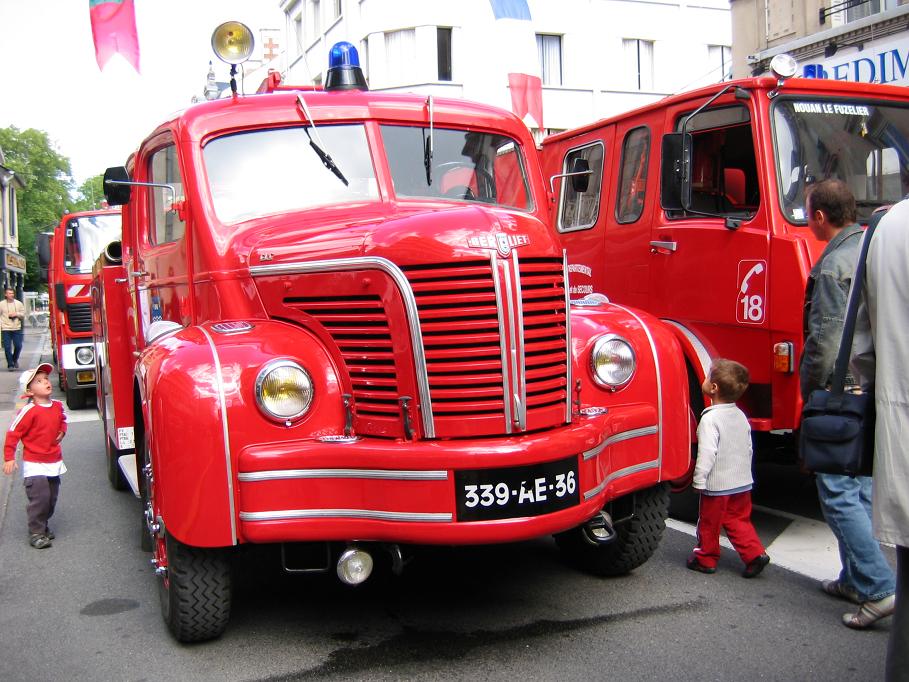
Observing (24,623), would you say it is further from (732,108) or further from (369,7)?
(369,7)

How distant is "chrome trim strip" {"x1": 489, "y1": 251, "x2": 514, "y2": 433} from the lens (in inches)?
148

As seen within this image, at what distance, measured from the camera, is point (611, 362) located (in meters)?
4.40

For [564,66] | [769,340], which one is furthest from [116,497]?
[564,66]

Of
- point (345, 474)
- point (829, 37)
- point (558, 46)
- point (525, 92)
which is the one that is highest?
point (558, 46)

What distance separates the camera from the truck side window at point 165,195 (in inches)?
202

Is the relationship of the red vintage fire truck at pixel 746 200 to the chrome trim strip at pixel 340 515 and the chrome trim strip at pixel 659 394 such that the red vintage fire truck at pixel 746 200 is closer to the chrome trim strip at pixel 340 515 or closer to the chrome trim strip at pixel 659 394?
the chrome trim strip at pixel 659 394

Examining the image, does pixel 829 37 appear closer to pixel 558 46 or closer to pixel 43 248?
pixel 43 248

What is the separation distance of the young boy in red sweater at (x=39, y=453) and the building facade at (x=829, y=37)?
7.91m

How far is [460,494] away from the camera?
362cm

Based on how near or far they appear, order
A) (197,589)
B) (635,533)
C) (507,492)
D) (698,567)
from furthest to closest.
A: (698,567) < (635,533) < (197,589) < (507,492)

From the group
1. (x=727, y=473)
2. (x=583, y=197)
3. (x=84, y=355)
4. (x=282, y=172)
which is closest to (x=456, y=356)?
(x=282, y=172)

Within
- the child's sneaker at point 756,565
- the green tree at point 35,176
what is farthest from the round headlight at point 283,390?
the green tree at point 35,176

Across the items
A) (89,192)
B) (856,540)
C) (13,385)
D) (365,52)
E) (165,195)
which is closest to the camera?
(856,540)

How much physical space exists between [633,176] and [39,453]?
455cm
